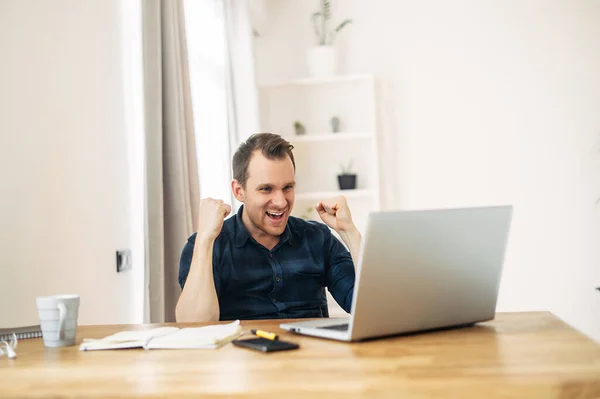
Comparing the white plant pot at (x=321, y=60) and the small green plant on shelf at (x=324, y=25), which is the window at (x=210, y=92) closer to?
the white plant pot at (x=321, y=60)

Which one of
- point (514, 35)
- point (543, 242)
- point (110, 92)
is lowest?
point (543, 242)

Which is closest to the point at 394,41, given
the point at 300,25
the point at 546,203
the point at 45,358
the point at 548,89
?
the point at 300,25

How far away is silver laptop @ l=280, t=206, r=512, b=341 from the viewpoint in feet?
4.22

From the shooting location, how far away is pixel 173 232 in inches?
108

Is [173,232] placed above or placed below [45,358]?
above

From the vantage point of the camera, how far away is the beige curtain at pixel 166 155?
2.58 m

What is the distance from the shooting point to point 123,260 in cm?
264

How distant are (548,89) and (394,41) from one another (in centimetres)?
103

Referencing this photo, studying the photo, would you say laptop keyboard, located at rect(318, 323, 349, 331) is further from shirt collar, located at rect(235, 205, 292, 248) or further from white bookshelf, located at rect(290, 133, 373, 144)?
white bookshelf, located at rect(290, 133, 373, 144)

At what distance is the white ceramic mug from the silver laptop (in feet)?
1.47

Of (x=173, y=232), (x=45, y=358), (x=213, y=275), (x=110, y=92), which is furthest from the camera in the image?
(x=173, y=232)

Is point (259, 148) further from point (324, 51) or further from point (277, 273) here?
point (324, 51)

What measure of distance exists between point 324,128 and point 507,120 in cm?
118

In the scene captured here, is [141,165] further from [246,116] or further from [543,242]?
[543,242]
